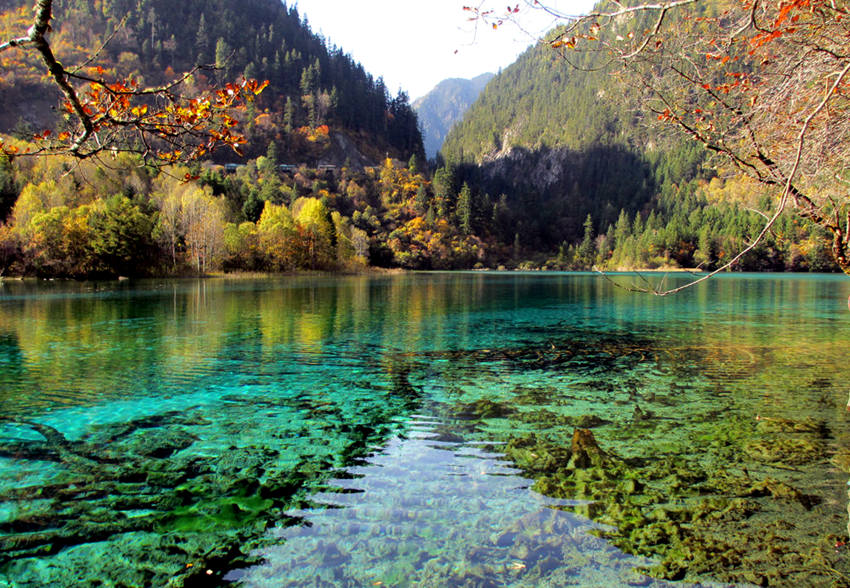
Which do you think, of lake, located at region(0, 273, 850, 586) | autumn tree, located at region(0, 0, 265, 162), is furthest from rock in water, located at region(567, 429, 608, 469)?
autumn tree, located at region(0, 0, 265, 162)

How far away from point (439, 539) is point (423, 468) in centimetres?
192

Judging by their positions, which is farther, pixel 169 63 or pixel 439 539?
pixel 169 63

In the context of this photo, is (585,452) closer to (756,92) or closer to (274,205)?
(756,92)

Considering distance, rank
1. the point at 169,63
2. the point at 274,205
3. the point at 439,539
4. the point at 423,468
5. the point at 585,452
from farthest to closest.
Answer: the point at 169,63 → the point at 274,205 → the point at 585,452 → the point at 423,468 → the point at 439,539

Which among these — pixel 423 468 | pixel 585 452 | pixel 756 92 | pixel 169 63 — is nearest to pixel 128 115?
pixel 423 468

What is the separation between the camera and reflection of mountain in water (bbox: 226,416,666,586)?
4883 millimetres

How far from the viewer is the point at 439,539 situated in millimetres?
5578

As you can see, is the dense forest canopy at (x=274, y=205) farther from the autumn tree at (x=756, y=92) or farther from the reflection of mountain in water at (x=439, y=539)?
the reflection of mountain in water at (x=439, y=539)

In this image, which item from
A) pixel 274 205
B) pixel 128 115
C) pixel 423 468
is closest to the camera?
pixel 128 115

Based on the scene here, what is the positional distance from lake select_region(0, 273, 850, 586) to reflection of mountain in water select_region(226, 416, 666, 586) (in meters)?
0.03

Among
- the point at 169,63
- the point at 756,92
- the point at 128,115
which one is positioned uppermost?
the point at 169,63

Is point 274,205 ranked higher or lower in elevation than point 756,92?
higher

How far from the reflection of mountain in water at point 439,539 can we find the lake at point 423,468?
3cm

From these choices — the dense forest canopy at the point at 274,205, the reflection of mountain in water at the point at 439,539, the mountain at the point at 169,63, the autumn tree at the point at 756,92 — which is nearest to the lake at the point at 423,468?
the reflection of mountain in water at the point at 439,539
